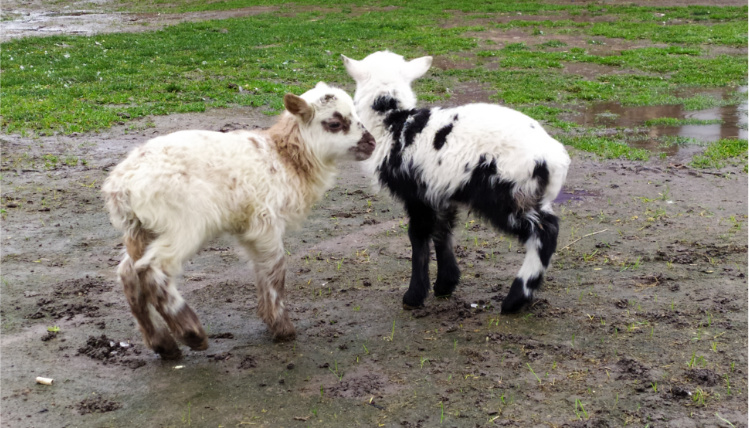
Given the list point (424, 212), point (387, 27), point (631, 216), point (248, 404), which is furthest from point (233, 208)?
point (387, 27)

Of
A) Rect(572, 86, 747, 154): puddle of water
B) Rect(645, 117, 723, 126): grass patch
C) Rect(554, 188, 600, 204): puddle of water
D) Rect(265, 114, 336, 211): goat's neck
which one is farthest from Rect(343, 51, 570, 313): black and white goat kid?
Rect(645, 117, 723, 126): grass patch

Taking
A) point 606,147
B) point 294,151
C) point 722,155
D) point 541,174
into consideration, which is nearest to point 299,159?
point 294,151

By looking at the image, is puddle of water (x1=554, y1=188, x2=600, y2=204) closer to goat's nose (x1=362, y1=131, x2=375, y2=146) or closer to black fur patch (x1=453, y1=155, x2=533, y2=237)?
Answer: black fur patch (x1=453, y1=155, x2=533, y2=237)

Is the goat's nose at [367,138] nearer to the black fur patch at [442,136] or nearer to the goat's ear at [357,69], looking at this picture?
the black fur patch at [442,136]

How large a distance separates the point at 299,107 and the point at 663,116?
8.87 meters

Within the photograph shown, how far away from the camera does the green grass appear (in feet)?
40.6

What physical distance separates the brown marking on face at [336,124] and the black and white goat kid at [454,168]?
1.88 ft

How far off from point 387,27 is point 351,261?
16977 millimetres

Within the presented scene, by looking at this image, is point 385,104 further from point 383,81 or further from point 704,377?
point 704,377

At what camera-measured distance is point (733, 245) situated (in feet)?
22.1

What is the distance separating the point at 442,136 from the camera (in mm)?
5398

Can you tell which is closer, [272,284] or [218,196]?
[218,196]

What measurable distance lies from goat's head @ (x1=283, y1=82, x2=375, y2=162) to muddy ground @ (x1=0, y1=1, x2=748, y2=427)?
1.19m

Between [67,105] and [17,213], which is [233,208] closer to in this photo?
[17,213]
